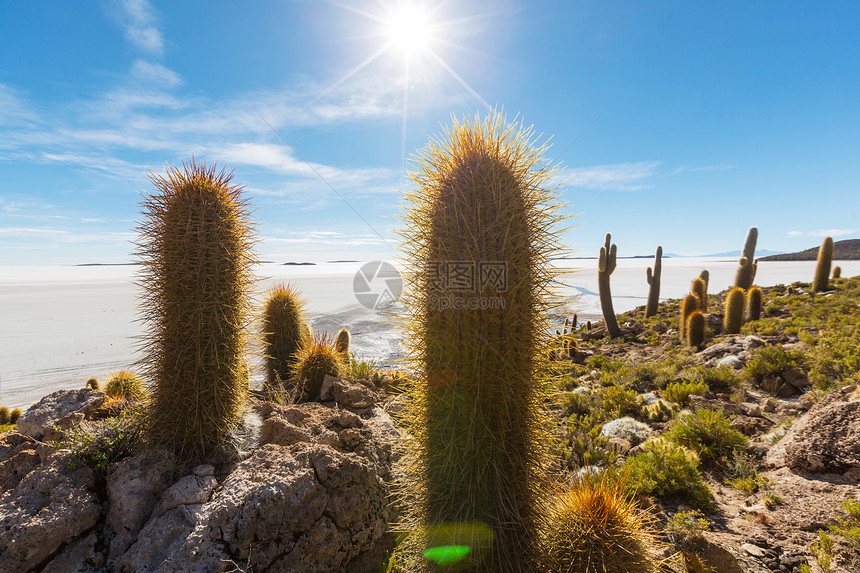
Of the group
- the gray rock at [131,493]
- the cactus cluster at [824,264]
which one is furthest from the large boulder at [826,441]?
the cactus cluster at [824,264]

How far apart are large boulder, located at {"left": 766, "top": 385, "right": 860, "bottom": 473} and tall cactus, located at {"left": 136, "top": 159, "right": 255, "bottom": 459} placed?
584 centimetres

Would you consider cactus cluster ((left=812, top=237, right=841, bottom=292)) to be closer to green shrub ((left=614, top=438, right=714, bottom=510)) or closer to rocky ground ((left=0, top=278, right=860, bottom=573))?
rocky ground ((left=0, top=278, right=860, bottom=573))

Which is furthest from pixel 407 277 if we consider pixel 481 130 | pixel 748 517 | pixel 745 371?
pixel 745 371

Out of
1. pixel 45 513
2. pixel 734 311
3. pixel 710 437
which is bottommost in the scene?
pixel 710 437

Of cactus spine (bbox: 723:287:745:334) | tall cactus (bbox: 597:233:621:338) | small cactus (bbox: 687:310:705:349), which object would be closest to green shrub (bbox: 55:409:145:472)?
small cactus (bbox: 687:310:705:349)

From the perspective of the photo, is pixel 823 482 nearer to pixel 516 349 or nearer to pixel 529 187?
pixel 516 349

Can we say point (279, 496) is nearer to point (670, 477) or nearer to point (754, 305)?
point (670, 477)

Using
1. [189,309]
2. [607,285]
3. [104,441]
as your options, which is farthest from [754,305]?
[104,441]

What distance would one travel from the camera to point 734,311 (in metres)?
11.7

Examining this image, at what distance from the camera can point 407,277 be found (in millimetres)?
2676

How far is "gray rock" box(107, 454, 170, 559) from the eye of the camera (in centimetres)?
271

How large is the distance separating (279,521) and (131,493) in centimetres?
118

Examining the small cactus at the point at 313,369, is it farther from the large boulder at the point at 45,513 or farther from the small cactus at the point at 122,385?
the large boulder at the point at 45,513

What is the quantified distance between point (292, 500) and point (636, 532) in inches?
97.9
